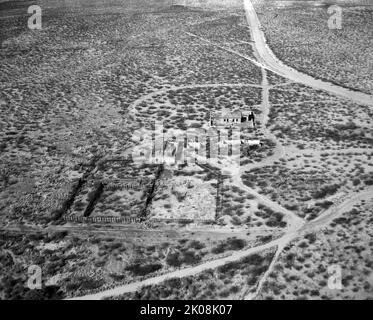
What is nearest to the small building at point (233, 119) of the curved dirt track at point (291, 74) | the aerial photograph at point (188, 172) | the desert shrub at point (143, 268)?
the aerial photograph at point (188, 172)

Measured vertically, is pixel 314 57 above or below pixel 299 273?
above

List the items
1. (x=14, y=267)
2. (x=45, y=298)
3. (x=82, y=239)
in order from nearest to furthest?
(x=45, y=298) < (x=14, y=267) < (x=82, y=239)

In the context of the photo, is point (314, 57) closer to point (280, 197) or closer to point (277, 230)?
point (280, 197)

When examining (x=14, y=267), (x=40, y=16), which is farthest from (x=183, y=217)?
(x=40, y=16)

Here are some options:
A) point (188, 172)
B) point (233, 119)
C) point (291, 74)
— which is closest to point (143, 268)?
point (188, 172)

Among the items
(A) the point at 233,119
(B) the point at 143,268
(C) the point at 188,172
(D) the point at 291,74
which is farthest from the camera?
(D) the point at 291,74

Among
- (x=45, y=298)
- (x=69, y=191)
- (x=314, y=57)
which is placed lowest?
(x=45, y=298)

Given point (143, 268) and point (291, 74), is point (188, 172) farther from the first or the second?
point (291, 74)
